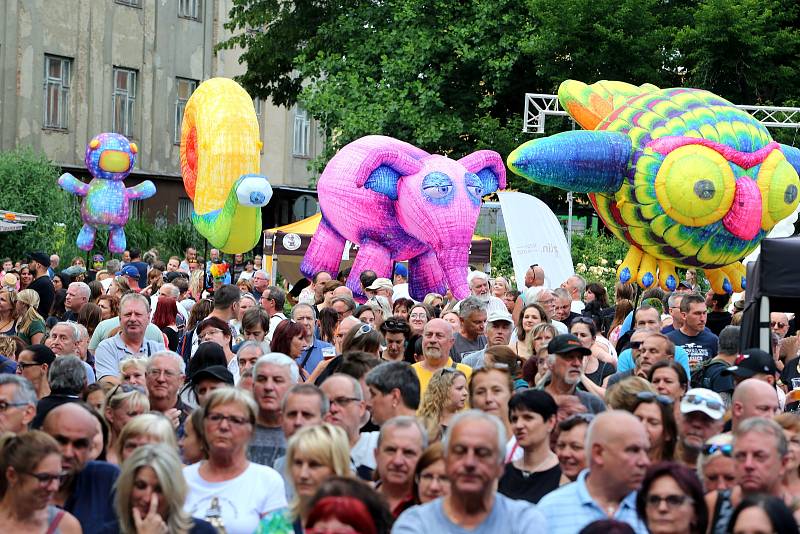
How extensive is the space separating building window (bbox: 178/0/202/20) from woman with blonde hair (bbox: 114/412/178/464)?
32.5 metres

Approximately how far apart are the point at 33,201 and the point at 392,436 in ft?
80.0

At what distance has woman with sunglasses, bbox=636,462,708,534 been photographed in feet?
17.1

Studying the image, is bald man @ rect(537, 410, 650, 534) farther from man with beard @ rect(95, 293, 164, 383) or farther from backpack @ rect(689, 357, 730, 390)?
man with beard @ rect(95, 293, 164, 383)

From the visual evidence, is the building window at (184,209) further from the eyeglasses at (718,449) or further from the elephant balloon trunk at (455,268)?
the eyeglasses at (718,449)

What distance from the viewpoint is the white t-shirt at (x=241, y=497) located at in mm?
5805

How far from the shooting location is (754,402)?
7.11 meters

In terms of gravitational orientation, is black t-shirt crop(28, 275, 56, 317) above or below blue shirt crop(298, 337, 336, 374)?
above

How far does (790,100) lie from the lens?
2747 centimetres

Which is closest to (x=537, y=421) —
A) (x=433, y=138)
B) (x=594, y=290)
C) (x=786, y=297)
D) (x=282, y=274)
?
(x=786, y=297)

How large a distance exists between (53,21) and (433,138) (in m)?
11.2

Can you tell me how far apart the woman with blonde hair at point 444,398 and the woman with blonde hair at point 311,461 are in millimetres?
2022

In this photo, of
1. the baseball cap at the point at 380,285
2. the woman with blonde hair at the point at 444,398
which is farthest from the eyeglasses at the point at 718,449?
the baseball cap at the point at 380,285

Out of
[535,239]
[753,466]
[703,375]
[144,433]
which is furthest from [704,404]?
[535,239]

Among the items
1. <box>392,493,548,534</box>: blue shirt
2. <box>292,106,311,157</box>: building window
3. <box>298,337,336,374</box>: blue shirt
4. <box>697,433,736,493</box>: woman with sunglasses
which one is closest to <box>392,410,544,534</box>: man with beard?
<box>392,493,548,534</box>: blue shirt
